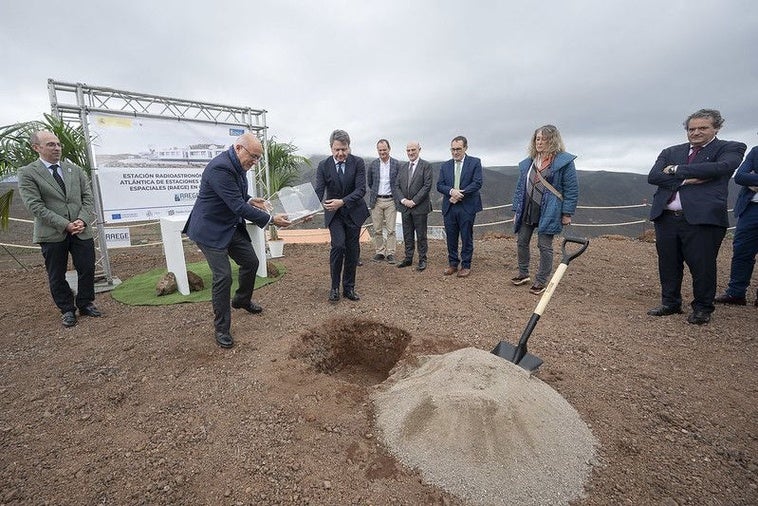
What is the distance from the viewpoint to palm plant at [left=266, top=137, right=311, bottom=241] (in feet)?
23.5

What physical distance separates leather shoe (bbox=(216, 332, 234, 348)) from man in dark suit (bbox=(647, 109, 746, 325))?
3.93 meters

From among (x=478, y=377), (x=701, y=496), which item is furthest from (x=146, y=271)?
(x=701, y=496)

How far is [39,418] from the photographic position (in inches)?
87.4

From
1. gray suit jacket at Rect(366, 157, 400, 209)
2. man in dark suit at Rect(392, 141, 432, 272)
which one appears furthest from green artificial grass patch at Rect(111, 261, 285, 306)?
man in dark suit at Rect(392, 141, 432, 272)

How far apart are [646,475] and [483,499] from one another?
0.83 meters

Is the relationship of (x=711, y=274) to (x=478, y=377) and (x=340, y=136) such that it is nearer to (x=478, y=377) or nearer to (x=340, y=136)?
(x=478, y=377)

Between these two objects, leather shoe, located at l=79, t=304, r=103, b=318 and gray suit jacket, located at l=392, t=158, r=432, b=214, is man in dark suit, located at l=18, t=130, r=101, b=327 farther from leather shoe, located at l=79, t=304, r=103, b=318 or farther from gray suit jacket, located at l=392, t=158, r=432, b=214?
gray suit jacket, located at l=392, t=158, r=432, b=214

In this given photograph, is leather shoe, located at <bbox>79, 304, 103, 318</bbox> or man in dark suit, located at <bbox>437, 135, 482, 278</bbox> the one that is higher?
man in dark suit, located at <bbox>437, 135, 482, 278</bbox>

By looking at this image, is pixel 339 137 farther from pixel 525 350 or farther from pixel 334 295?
pixel 525 350

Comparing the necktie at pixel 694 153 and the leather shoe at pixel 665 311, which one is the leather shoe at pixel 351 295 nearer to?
the leather shoe at pixel 665 311

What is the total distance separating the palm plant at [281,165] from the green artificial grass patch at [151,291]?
80.2 inches

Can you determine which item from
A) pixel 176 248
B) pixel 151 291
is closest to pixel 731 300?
pixel 176 248

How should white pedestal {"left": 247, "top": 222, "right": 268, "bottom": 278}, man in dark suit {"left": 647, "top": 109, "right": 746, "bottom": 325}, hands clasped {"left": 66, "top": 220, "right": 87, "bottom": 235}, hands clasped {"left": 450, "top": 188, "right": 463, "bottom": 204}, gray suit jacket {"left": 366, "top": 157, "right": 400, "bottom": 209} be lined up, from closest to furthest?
man in dark suit {"left": 647, "top": 109, "right": 746, "bottom": 325} → hands clasped {"left": 66, "top": 220, "right": 87, "bottom": 235} → hands clasped {"left": 450, "top": 188, "right": 463, "bottom": 204} → white pedestal {"left": 247, "top": 222, "right": 268, "bottom": 278} → gray suit jacket {"left": 366, "top": 157, "right": 400, "bottom": 209}

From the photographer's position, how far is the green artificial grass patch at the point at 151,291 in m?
4.24
